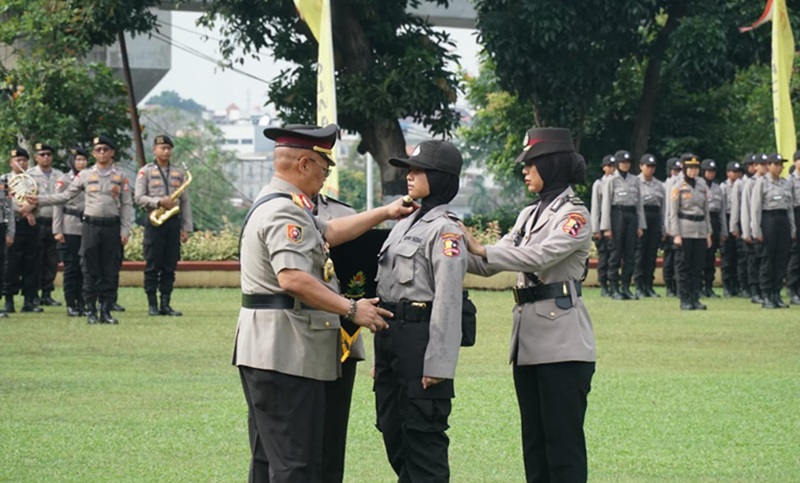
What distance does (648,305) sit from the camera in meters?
21.1

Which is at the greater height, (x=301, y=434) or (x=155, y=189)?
(x=155, y=189)

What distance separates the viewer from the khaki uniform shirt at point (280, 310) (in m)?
6.55

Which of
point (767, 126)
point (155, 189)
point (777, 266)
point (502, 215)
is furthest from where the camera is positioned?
point (767, 126)

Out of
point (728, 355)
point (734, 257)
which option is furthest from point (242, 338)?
point (734, 257)

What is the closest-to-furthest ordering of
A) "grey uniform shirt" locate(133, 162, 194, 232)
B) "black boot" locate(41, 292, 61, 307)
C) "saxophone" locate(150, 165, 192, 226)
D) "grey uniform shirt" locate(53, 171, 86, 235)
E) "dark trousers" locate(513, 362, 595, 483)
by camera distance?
"dark trousers" locate(513, 362, 595, 483), "grey uniform shirt" locate(133, 162, 194, 232), "saxophone" locate(150, 165, 192, 226), "grey uniform shirt" locate(53, 171, 86, 235), "black boot" locate(41, 292, 61, 307)

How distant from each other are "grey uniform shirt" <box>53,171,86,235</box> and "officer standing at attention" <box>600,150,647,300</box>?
25.7 feet

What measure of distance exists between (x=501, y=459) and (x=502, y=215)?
22.4m

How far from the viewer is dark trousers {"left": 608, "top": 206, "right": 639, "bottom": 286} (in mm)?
22516

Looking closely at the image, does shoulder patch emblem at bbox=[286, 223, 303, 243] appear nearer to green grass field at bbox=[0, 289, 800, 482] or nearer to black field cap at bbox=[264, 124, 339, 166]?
black field cap at bbox=[264, 124, 339, 166]

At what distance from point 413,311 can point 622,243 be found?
15753 millimetres

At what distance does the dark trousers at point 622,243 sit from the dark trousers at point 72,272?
7.98 meters

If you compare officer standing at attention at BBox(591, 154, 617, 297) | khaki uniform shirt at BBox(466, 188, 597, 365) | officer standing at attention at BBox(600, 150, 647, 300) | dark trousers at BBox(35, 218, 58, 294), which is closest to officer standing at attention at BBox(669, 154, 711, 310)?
officer standing at attention at BBox(600, 150, 647, 300)

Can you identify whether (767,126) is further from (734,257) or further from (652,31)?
(734,257)

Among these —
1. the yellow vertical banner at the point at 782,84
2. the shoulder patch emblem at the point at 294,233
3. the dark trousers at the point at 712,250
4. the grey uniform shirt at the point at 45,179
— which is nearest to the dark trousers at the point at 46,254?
the grey uniform shirt at the point at 45,179
